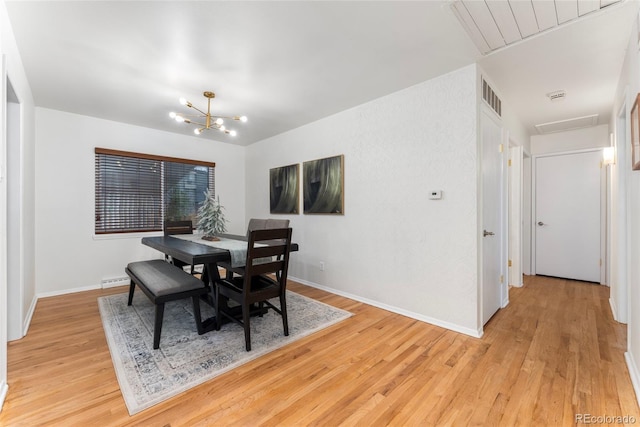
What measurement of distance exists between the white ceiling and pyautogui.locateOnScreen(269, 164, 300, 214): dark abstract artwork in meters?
1.19

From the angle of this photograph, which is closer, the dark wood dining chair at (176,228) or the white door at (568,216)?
the dark wood dining chair at (176,228)

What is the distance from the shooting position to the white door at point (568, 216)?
13.5 feet

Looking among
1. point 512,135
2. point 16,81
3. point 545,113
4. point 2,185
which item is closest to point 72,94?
point 16,81

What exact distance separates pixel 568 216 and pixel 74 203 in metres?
7.26

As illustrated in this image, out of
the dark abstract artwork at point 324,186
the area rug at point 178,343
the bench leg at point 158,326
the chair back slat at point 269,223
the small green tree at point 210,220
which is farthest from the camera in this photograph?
the dark abstract artwork at point 324,186

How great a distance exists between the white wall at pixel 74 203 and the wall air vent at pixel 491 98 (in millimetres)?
4479

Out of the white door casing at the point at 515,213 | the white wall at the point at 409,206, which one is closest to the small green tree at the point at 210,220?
the white wall at the point at 409,206

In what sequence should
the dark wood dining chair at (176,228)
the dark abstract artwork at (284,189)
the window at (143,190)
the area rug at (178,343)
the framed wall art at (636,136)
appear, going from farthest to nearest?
the dark abstract artwork at (284,189)
the window at (143,190)
the dark wood dining chair at (176,228)
the area rug at (178,343)
the framed wall art at (636,136)

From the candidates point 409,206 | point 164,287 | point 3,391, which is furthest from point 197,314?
point 409,206

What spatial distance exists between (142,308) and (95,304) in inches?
26.0

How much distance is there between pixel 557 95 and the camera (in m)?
3.05

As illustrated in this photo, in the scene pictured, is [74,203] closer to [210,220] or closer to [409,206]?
[210,220]

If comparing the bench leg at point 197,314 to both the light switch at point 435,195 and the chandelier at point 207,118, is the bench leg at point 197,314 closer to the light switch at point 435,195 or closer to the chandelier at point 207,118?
the chandelier at point 207,118

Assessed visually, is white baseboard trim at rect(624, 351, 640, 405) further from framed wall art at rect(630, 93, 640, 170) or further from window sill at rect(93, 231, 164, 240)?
window sill at rect(93, 231, 164, 240)
